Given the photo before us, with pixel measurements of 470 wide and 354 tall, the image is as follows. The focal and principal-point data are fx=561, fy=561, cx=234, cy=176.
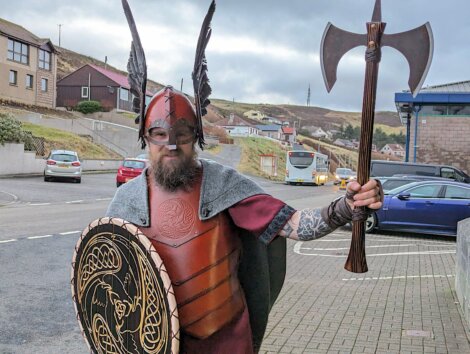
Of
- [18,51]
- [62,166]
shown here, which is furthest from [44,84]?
[62,166]

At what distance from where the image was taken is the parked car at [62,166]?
24.5 m

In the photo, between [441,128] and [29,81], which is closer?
[441,128]

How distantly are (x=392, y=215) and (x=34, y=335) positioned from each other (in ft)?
32.9

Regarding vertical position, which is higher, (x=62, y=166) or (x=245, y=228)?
(x=245, y=228)

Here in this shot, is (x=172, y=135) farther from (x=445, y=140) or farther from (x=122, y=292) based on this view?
(x=445, y=140)

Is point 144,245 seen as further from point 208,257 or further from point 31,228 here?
→ point 31,228

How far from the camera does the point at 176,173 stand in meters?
2.72

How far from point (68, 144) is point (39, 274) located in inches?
1141

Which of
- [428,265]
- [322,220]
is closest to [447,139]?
[428,265]

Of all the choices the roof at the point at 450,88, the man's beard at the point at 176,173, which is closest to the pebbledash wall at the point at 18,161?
the roof at the point at 450,88

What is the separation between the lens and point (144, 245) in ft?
8.38

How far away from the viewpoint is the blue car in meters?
12.9

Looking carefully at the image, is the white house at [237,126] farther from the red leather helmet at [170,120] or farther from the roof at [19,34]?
the red leather helmet at [170,120]

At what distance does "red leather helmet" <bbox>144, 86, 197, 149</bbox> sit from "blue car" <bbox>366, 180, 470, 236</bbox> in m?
10.6
